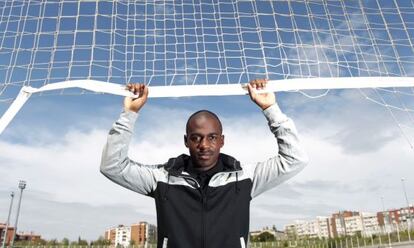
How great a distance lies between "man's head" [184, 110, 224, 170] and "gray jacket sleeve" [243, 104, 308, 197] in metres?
0.24

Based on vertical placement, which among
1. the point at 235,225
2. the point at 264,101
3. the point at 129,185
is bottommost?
the point at 235,225

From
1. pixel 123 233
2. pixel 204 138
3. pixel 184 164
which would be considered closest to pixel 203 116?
pixel 204 138

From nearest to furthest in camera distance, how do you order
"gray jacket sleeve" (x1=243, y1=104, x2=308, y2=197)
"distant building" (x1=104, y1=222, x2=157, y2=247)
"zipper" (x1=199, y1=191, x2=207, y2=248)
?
"zipper" (x1=199, y1=191, x2=207, y2=248)
"gray jacket sleeve" (x1=243, y1=104, x2=308, y2=197)
"distant building" (x1=104, y1=222, x2=157, y2=247)

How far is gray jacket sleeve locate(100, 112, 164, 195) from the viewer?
7.50 feet

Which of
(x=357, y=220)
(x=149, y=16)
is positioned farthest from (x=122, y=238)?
(x=149, y=16)

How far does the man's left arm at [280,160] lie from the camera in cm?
241

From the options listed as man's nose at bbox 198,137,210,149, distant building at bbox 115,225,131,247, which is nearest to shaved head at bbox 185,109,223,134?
man's nose at bbox 198,137,210,149

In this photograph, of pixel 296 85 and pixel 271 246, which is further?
pixel 271 246

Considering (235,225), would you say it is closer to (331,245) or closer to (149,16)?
(149,16)

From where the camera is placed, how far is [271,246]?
64688mm

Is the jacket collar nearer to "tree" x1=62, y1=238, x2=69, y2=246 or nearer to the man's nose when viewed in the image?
the man's nose

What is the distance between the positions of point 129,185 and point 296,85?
197 centimetres

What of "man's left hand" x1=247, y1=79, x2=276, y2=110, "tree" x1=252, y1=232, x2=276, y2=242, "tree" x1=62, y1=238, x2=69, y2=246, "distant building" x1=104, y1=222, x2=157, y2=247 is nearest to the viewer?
"man's left hand" x1=247, y1=79, x2=276, y2=110

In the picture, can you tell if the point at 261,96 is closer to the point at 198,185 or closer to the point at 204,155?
the point at 204,155
